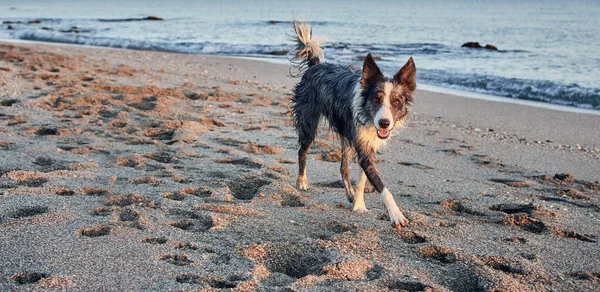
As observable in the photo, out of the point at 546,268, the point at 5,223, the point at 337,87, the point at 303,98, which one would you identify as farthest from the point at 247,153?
the point at 546,268

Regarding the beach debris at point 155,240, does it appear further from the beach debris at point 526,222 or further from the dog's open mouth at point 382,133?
the beach debris at point 526,222

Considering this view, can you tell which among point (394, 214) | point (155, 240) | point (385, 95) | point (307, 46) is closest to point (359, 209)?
point (394, 214)

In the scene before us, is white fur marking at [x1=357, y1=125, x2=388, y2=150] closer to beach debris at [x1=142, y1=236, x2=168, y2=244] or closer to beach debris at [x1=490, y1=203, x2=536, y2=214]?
beach debris at [x1=490, y1=203, x2=536, y2=214]

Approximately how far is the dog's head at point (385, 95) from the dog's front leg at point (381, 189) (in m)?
0.33

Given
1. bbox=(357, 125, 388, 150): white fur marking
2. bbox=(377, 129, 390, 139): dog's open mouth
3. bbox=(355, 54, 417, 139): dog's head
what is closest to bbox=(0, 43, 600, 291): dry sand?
bbox=(357, 125, 388, 150): white fur marking

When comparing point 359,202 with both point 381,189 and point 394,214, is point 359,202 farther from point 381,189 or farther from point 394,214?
point 394,214

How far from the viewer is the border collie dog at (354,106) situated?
473 cm

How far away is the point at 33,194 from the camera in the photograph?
15.8 feet

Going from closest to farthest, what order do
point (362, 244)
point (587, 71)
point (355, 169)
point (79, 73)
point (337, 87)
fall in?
1. point (362, 244)
2. point (337, 87)
3. point (355, 169)
4. point (79, 73)
5. point (587, 71)

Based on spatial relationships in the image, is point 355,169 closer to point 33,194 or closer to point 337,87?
point 337,87

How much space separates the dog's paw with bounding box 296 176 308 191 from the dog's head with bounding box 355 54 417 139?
1127 mm

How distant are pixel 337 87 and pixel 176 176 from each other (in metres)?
1.78

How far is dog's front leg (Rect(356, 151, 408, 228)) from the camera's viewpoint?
4.64 m

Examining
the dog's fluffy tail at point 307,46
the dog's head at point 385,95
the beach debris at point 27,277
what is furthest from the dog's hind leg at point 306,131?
the beach debris at point 27,277
